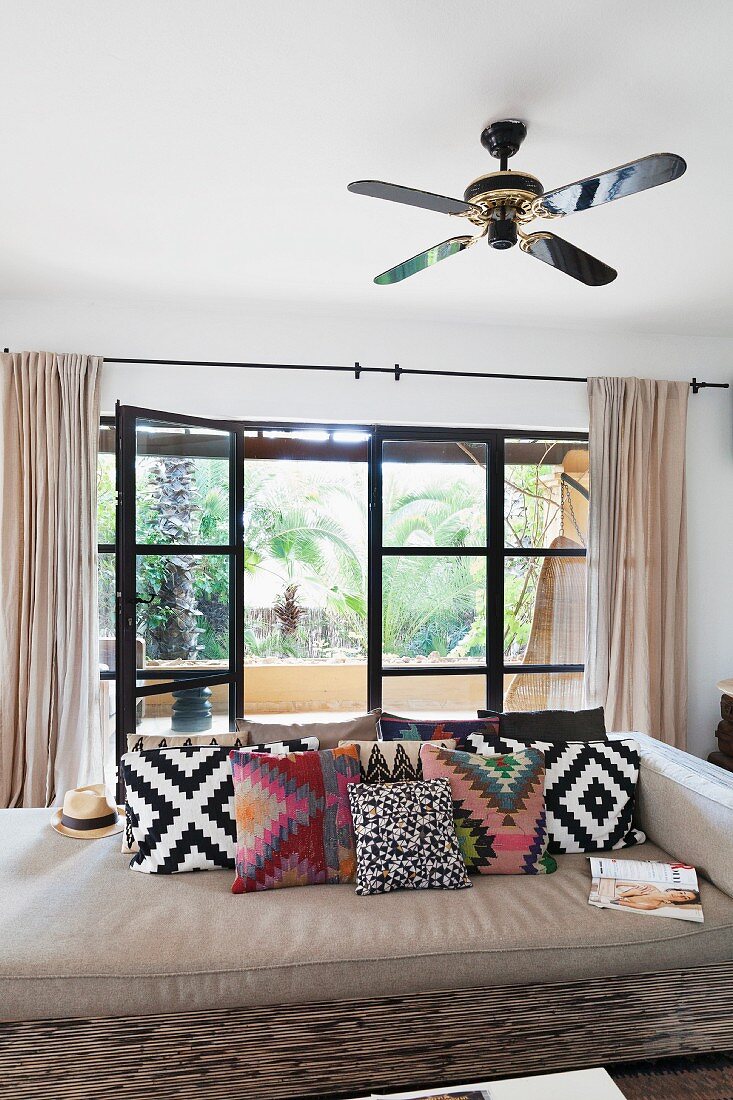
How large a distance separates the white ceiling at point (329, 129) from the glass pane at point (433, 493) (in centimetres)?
106

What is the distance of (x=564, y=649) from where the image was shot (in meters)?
4.33

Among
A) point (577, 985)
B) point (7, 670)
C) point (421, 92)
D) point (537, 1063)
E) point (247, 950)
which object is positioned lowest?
point (537, 1063)

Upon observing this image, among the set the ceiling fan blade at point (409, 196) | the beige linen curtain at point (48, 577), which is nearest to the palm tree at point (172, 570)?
the beige linen curtain at point (48, 577)

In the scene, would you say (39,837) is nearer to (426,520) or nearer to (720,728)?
(426,520)

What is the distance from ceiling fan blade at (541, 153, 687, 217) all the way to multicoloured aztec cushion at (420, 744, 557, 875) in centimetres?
166

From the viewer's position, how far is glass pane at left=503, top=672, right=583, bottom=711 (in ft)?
14.2

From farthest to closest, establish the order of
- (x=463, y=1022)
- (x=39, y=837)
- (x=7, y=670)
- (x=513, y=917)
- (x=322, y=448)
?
(x=322, y=448) → (x=7, y=670) → (x=39, y=837) → (x=513, y=917) → (x=463, y=1022)

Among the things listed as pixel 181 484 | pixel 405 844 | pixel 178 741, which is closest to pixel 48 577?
pixel 181 484

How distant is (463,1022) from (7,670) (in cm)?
274

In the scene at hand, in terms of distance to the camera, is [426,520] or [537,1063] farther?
[426,520]

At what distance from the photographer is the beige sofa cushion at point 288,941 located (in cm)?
174

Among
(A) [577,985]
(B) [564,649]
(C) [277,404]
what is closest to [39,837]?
(A) [577,985]

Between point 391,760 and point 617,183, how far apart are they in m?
1.81

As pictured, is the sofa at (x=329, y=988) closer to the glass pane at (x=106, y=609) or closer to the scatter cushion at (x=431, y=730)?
the scatter cushion at (x=431, y=730)
